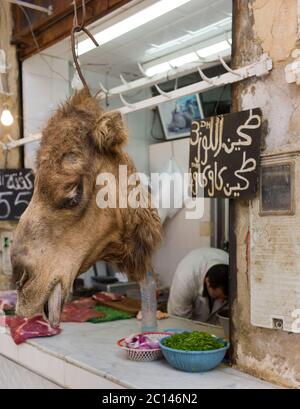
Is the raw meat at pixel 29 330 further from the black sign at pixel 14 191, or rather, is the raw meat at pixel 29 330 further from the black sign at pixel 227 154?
the black sign at pixel 227 154

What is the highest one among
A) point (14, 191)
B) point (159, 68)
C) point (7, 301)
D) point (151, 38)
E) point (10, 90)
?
point (151, 38)

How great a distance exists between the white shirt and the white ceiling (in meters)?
1.83

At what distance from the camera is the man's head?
322cm

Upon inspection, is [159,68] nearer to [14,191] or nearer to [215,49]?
[215,49]

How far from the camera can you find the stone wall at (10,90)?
12.5 ft

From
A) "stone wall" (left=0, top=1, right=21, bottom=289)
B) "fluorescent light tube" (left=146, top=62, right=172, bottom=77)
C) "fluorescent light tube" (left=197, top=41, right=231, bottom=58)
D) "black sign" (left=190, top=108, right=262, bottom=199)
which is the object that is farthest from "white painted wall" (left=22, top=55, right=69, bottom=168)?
"black sign" (left=190, top=108, right=262, bottom=199)

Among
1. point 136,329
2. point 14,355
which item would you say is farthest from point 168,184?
point 14,355

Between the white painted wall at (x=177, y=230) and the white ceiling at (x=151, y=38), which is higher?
the white ceiling at (x=151, y=38)

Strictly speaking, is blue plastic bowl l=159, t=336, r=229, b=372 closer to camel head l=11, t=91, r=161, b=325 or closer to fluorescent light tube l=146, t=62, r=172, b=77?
camel head l=11, t=91, r=161, b=325

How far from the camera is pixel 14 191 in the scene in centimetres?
366

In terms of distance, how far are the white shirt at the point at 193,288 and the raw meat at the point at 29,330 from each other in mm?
1064

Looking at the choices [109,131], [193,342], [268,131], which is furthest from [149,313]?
[109,131]

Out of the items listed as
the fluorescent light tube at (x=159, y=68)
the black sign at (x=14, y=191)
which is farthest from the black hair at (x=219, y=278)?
the fluorescent light tube at (x=159, y=68)

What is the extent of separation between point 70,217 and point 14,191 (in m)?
2.38
